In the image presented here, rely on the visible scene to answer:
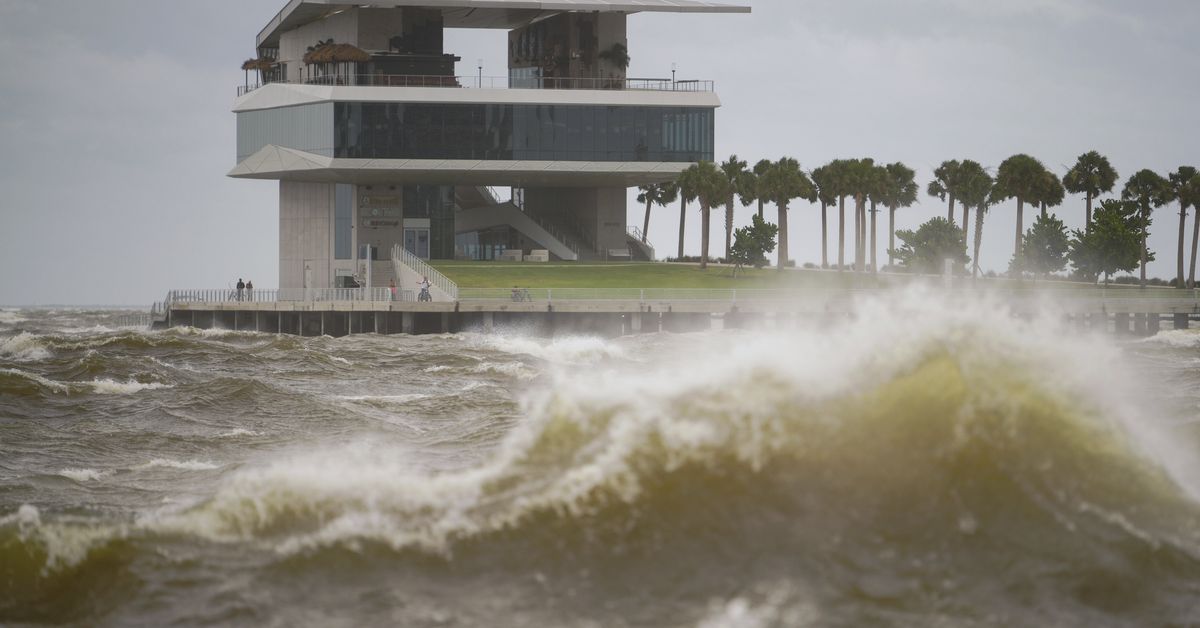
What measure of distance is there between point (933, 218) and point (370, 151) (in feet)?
112

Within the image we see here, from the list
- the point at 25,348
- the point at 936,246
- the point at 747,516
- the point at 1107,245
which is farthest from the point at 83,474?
the point at 1107,245

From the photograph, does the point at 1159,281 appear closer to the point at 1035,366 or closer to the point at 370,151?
the point at 370,151

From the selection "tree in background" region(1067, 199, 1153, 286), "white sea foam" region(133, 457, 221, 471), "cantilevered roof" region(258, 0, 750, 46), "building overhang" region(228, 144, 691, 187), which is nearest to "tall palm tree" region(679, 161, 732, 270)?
"building overhang" region(228, 144, 691, 187)

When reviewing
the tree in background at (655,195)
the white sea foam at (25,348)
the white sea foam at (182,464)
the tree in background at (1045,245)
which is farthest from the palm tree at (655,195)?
the white sea foam at (182,464)

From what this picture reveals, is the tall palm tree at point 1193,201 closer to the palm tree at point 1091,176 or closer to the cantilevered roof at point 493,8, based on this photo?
the palm tree at point 1091,176

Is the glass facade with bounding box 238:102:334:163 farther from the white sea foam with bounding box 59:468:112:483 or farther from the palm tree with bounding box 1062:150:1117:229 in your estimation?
the white sea foam with bounding box 59:468:112:483

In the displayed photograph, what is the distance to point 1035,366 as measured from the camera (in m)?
11.0

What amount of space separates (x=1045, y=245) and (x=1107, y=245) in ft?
12.2

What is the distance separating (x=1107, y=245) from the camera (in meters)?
87.5

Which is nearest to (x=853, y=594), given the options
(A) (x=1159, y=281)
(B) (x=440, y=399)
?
(B) (x=440, y=399)

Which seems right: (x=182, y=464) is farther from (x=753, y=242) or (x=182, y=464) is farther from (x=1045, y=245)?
(x=1045, y=245)

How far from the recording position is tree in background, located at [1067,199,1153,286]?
8750 cm

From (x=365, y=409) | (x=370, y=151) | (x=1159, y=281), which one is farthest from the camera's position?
(x=1159, y=281)

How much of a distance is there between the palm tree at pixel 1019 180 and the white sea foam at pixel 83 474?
7982 cm
